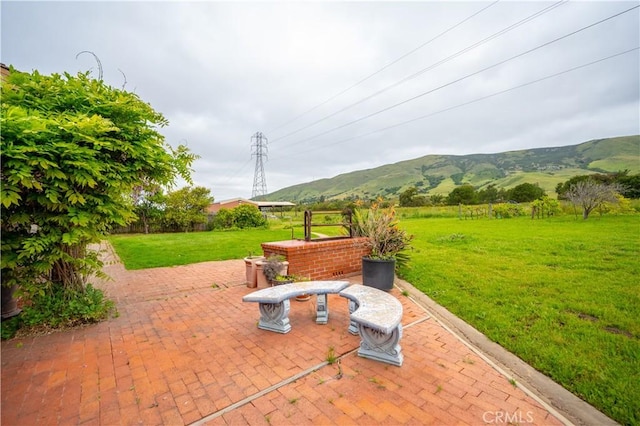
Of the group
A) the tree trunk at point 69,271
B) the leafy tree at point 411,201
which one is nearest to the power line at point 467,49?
the tree trunk at point 69,271

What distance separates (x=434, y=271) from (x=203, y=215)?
18.5 m

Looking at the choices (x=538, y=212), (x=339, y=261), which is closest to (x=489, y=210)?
(x=538, y=212)

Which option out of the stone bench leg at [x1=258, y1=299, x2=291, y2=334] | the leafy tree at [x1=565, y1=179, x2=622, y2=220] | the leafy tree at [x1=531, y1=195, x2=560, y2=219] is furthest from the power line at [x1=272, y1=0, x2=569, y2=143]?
the leafy tree at [x1=531, y1=195, x2=560, y2=219]

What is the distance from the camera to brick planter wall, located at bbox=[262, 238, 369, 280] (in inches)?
208

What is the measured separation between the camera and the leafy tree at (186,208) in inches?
763

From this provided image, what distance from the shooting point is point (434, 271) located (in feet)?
20.0

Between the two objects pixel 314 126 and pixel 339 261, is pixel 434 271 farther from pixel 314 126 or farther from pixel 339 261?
pixel 314 126

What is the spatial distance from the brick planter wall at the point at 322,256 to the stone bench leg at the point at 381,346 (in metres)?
2.62

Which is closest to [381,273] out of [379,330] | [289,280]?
[289,280]

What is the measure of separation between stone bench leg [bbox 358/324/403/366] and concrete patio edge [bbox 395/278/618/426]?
3.40 ft

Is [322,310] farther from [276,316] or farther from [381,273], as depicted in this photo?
[381,273]

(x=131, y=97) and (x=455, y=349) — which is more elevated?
(x=131, y=97)

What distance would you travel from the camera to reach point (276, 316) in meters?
3.41

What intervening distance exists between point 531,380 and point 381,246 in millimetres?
3185
